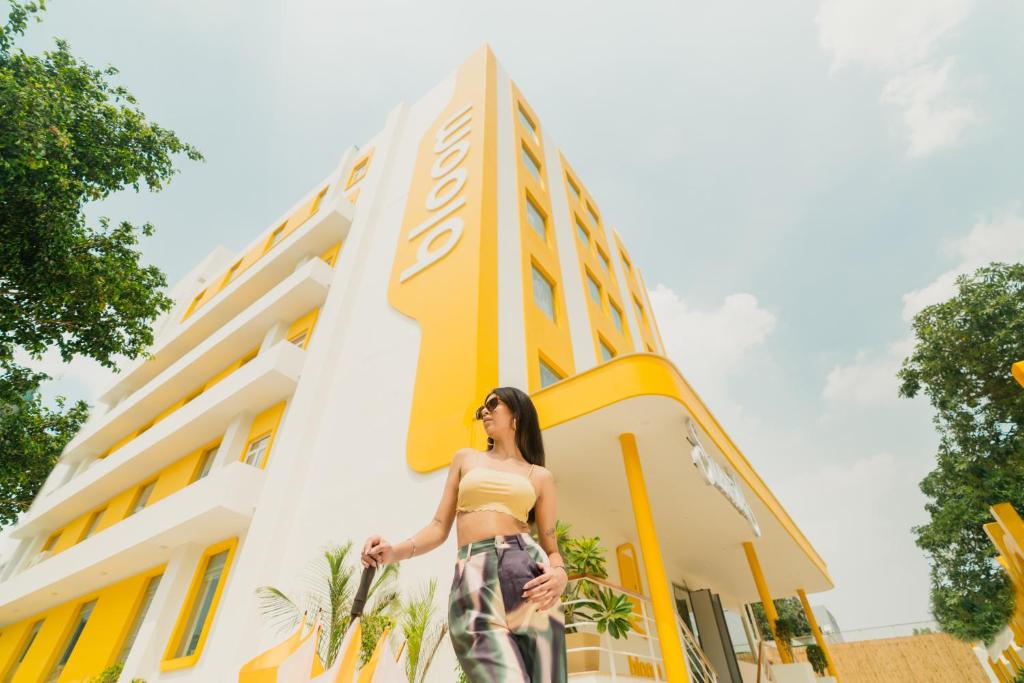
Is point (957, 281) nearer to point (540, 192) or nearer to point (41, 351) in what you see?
point (540, 192)

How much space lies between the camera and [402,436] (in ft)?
25.8

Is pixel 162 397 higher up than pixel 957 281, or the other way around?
pixel 957 281

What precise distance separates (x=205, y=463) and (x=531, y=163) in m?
12.4

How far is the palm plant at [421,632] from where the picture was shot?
5.16 m

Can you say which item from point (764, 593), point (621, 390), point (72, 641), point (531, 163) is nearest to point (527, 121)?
point (531, 163)

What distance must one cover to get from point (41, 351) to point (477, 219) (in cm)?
872

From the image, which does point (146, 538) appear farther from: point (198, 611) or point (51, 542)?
point (51, 542)

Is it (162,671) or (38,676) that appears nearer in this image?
(162,671)

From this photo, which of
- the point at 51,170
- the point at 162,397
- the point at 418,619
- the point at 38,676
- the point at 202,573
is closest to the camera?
the point at 418,619

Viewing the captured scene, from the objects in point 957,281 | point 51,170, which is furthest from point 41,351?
point 957,281

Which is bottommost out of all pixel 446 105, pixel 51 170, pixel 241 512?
pixel 241 512

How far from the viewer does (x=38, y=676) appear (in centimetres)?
1167

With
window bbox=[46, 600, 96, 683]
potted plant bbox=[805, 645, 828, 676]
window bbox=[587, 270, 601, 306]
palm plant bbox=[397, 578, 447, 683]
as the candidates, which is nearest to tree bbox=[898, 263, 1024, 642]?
potted plant bbox=[805, 645, 828, 676]

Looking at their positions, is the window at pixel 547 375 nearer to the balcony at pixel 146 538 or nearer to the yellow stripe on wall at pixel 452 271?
the yellow stripe on wall at pixel 452 271
